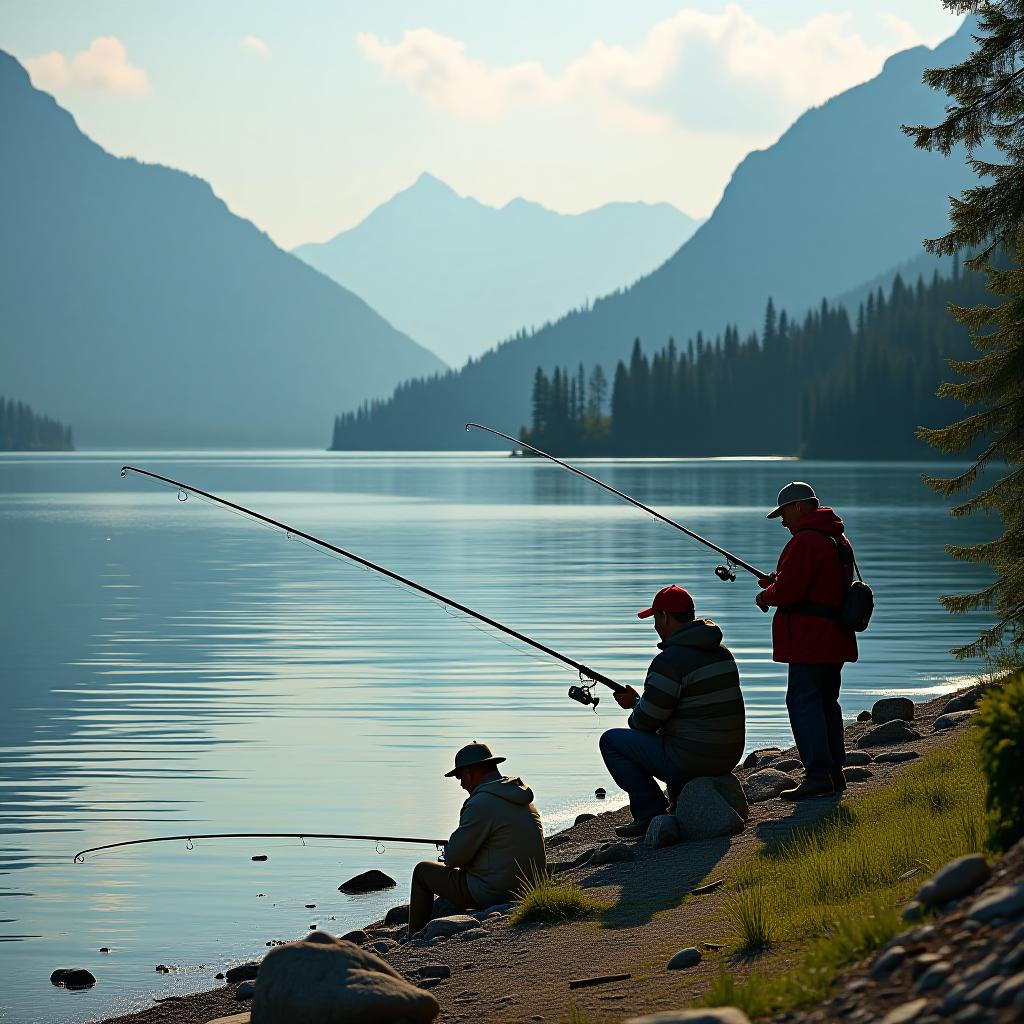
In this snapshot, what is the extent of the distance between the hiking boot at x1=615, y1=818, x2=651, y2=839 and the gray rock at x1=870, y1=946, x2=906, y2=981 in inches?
226

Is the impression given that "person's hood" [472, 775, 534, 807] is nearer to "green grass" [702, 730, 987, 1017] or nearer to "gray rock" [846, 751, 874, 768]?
"green grass" [702, 730, 987, 1017]

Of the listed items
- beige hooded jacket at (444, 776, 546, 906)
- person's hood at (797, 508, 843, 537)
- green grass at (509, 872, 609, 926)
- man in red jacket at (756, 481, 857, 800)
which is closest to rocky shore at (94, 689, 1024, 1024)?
green grass at (509, 872, 609, 926)

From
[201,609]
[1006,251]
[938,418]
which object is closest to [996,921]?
[1006,251]

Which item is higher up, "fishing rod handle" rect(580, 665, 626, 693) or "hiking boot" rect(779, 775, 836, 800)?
"fishing rod handle" rect(580, 665, 626, 693)

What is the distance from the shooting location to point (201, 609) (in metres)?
33.2

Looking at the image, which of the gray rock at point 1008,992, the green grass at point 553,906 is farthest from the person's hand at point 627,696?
the gray rock at point 1008,992

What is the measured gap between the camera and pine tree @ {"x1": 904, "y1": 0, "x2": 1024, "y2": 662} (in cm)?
1631

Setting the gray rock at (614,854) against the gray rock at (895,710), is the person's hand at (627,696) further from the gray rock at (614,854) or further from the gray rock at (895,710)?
the gray rock at (895,710)

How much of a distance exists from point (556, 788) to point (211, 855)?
3.68 m

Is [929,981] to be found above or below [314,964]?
above

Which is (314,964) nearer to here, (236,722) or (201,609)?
(236,722)

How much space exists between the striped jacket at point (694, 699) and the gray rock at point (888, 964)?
16.6 feet

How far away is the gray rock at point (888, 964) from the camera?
582 cm

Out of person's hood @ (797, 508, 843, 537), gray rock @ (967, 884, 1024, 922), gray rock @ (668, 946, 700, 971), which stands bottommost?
gray rock @ (668, 946, 700, 971)
